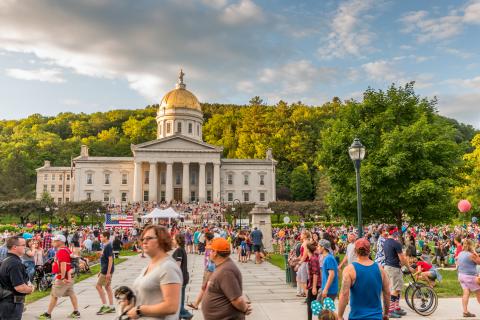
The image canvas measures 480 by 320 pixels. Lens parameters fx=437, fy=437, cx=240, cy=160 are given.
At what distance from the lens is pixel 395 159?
864 inches

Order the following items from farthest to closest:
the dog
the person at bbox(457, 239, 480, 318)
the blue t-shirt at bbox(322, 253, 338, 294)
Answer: the person at bbox(457, 239, 480, 318)
the blue t-shirt at bbox(322, 253, 338, 294)
the dog

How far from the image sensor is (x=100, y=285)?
1048 centimetres

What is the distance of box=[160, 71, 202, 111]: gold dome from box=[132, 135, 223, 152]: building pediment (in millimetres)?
11721

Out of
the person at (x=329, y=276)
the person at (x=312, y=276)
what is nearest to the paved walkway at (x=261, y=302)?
the person at (x=312, y=276)

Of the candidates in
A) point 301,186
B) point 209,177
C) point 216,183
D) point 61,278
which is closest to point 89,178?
point 209,177

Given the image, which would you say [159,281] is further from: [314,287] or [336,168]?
[336,168]

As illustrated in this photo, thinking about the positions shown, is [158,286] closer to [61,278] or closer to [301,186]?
[61,278]

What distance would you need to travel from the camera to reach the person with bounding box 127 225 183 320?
3885 mm

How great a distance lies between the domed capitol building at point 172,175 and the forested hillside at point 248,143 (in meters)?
6.85

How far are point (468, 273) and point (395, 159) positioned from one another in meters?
12.9

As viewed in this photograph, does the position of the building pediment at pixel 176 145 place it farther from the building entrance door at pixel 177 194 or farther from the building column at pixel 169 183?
the building entrance door at pixel 177 194

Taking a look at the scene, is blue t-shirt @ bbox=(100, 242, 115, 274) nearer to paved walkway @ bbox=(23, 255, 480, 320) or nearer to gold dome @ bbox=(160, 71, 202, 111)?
paved walkway @ bbox=(23, 255, 480, 320)

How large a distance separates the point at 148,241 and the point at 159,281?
395mm

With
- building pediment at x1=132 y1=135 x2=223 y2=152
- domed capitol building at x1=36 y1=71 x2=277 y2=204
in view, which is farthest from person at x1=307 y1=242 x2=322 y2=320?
building pediment at x1=132 y1=135 x2=223 y2=152
